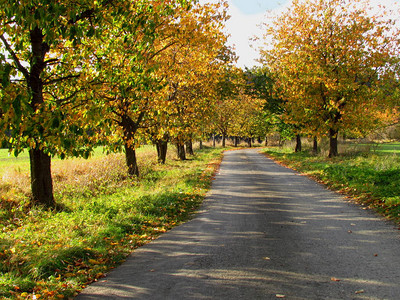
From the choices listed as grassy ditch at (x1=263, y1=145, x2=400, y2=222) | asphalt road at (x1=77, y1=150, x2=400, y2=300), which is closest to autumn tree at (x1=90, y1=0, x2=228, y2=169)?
asphalt road at (x1=77, y1=150, x2=400, y2=300)

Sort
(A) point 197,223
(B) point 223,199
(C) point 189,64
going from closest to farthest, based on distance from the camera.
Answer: (A) point 197,223
(B) point 223,199
(C) point 189,64

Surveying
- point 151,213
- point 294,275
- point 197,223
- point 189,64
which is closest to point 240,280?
point 294,275

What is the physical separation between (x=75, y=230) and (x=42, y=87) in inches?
157

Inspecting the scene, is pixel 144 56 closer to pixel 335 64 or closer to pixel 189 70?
pixel 189 70

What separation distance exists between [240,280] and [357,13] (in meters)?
19.3

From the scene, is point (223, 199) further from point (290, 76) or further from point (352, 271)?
point (290, 76)

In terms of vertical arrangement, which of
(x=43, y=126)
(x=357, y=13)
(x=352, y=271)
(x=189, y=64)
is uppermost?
(x=357, y=13)

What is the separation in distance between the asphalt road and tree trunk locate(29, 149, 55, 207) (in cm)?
435

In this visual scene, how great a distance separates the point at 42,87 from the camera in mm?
8734

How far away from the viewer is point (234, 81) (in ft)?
74.9

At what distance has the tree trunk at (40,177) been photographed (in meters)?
9.39

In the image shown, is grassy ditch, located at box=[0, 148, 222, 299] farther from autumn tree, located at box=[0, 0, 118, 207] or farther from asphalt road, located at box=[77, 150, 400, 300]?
autumn tree, located at box=[0, 0, 118, 207]

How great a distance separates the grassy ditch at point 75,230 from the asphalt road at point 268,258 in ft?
1.52

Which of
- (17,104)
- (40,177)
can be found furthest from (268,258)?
(40,177)
